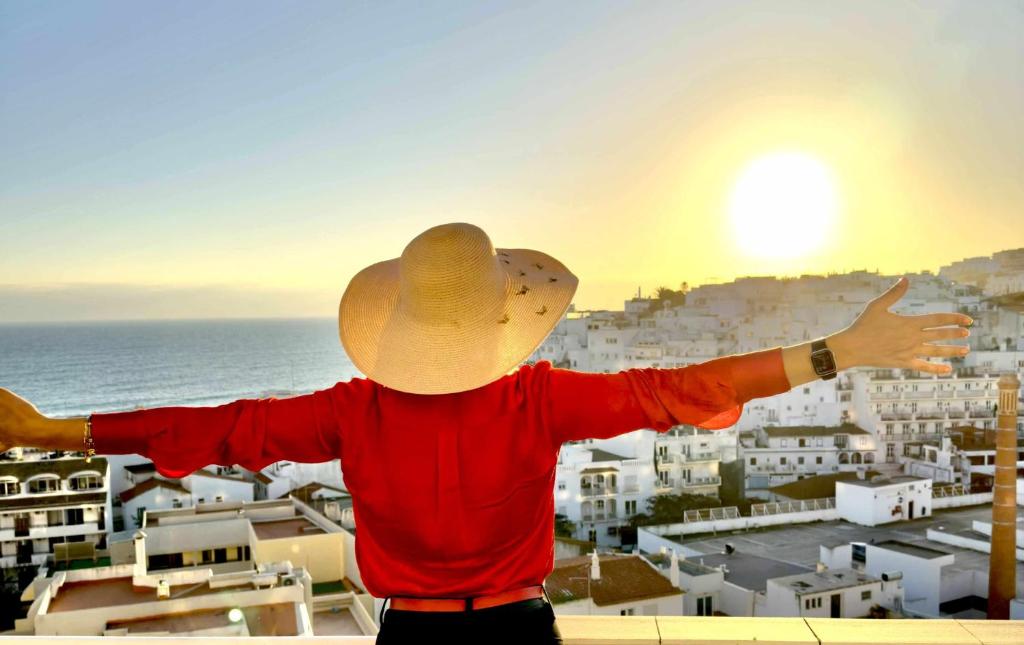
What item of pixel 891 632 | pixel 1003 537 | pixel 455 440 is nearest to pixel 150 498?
pixel 1003 537

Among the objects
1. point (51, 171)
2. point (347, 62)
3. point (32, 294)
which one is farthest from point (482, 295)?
point (32, 294)

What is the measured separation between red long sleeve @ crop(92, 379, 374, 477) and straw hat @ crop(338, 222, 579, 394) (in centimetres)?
5

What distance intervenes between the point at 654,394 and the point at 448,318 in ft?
0.65

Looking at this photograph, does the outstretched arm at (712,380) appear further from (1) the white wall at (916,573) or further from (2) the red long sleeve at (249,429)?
(1) the white wall at (916,573)

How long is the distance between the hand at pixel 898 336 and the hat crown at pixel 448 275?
336 millimetres

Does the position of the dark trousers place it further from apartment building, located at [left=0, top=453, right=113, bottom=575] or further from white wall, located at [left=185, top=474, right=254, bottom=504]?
white wall, located at [left=185, top=474, right=254, bottom=504]

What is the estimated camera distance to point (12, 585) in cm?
966

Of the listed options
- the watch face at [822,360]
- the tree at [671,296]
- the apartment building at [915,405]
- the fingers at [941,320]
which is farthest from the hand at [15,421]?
the tree at [671,296]

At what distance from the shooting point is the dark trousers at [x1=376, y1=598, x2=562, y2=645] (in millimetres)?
753

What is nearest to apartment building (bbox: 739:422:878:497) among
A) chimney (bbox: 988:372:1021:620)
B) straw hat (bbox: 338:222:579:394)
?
chimney (bbox: 988:372:1021:620)

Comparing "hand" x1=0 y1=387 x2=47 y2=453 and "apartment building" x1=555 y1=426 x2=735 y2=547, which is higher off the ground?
"hand" x1=0 y1=387 x2=47 y2=453

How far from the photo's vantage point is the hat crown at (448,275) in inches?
28.5

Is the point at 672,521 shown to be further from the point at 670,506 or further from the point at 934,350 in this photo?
the point at 934,350

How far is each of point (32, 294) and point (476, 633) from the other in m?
36.8
